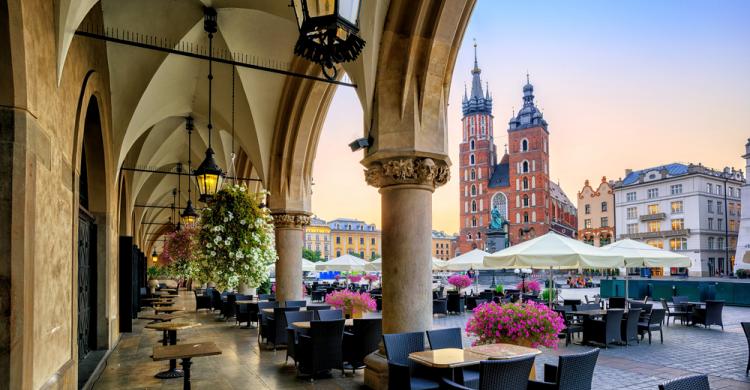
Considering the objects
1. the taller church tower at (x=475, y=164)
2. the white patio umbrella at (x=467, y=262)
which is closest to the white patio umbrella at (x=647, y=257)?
the white patio umbrella at (x=467, y=262)

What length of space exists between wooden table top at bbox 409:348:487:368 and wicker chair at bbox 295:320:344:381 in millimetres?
2253

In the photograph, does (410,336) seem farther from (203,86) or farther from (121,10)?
(203,86)

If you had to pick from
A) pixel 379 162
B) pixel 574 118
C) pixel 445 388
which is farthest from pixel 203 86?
pixel 574 118

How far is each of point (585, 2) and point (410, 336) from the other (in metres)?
10.5

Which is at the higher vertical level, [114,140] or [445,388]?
[114,140]

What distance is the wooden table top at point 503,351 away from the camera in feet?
14.6

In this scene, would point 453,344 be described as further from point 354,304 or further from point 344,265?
point 344,265

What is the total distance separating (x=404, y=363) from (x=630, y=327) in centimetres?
693

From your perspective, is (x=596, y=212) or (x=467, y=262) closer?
(x=467, y=262)

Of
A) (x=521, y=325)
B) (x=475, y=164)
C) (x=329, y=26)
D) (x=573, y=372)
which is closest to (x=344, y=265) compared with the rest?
(x=521, y=325)

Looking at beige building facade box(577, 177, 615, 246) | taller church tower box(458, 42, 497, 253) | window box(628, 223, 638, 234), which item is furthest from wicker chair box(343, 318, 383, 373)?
taller church tower box(458, 42, 497, 253)

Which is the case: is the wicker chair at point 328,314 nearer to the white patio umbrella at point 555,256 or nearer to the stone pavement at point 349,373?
the stone pavement at point 349,373

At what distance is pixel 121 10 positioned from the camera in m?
8.13

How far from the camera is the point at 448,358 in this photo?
4531 mm
